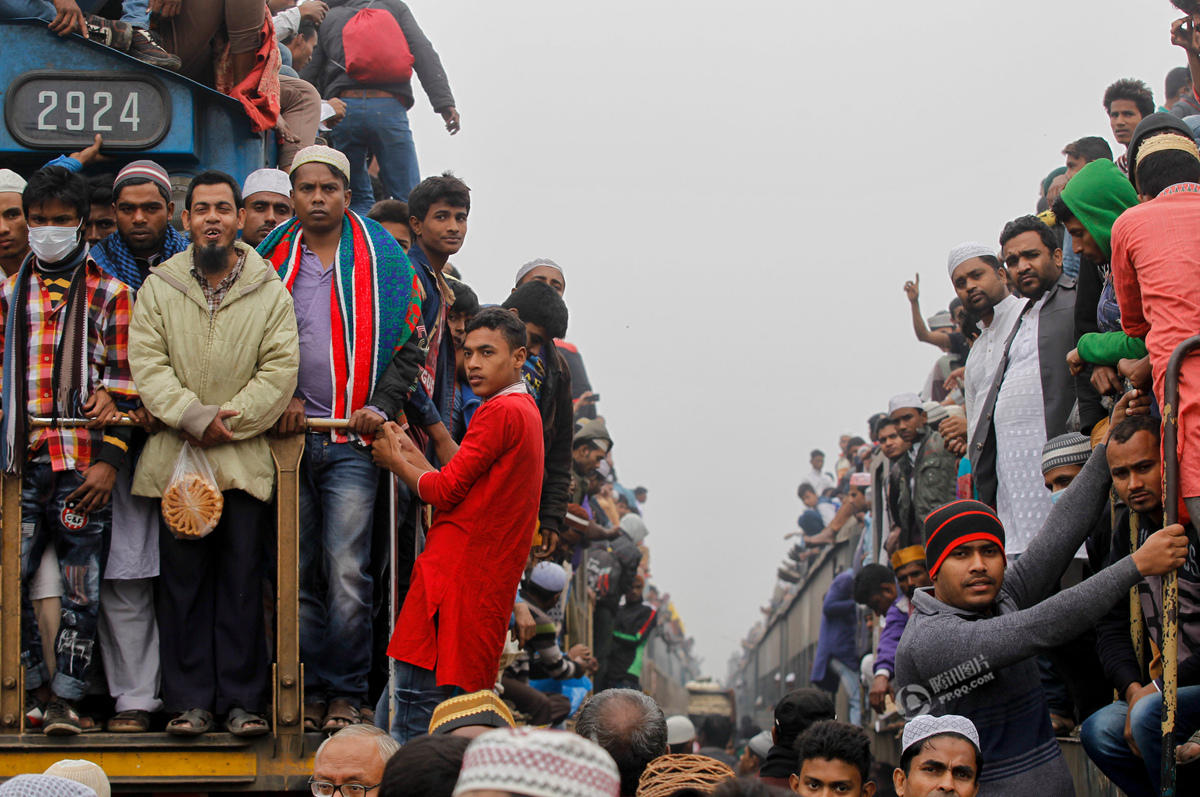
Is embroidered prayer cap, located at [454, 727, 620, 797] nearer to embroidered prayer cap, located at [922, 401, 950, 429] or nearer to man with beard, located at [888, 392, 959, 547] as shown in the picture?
man with beard, located at [888, 392, 959, 547]

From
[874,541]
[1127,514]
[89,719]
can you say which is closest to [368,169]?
[874,541]

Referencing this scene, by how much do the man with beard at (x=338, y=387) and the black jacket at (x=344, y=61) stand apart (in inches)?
185

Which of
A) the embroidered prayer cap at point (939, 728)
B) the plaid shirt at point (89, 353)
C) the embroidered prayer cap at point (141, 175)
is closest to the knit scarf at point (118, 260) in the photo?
the plaid shirt at point (89, 353)

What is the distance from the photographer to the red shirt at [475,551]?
534cm

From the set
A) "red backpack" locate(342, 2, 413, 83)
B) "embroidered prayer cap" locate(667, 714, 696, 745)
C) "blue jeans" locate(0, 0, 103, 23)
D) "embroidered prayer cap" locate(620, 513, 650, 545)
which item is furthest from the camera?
"embroidered prayer cap" locate(620, 513, 650, 545)

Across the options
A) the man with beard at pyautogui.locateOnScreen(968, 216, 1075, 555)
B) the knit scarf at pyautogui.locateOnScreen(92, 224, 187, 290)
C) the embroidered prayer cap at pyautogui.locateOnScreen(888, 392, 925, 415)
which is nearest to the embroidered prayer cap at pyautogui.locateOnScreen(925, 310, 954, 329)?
the embroidered prayer cap at pyautogui.locateOnScreen(888, 392, 925, 415)

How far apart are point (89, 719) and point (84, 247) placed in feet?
6.39

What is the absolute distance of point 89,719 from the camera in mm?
5484

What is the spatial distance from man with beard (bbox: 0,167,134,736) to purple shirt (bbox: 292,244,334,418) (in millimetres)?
701

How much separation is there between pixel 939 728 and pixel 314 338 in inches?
122

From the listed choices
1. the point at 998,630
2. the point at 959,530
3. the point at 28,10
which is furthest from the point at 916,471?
the point at 28,10

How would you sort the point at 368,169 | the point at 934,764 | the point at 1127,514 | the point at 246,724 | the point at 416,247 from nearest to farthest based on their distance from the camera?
the point at 934,764 → the point at 1127,514 → the point at 246,724 → the point at 416,247 → the point at 368,169

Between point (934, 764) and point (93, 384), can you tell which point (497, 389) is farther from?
point (934, 764)

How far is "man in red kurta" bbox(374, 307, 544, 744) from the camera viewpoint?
17.5 feet
